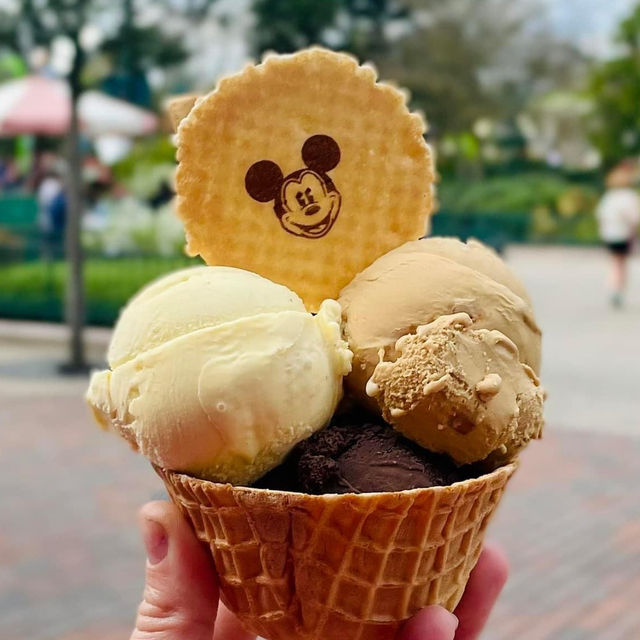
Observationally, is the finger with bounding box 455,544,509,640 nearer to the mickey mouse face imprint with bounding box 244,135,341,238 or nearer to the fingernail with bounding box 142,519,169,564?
the fingernail with bounding box 142,519,169,564

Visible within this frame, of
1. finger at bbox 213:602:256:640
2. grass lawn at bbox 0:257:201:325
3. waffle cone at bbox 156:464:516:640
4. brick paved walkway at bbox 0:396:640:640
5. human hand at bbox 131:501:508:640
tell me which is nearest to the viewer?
waffle cone at bbox 156:464:516:640

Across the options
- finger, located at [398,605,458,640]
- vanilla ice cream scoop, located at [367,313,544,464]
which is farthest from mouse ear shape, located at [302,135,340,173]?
finger, located at [398,605,458,640]

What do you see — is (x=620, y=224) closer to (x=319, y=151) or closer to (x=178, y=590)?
(x=319, y=151)

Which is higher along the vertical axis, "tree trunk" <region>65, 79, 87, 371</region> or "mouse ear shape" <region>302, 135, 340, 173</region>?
"mouse ear shape" <region>302, 135, 340, 173</region>

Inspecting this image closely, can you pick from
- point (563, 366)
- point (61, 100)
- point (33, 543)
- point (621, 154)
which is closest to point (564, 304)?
point (563, 366)

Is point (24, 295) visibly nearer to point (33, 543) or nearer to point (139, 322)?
point (33, 543)

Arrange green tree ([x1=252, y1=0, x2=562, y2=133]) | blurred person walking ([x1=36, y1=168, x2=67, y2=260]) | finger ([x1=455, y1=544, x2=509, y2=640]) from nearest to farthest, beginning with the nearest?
finger ([x1=455, y1=544, x2=509, y2=640])
blurred person walking ([x1=36, y1=168, x2=67, y2=260])
green tree ([x1=252, y1=0, x2=562, y2=133])
